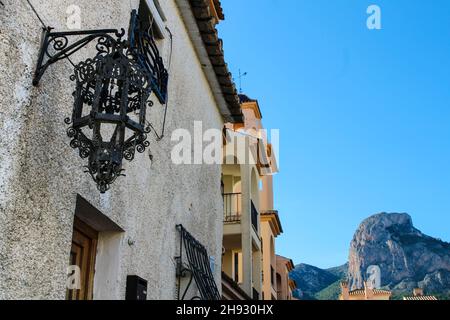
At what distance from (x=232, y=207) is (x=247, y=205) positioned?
0.81 m

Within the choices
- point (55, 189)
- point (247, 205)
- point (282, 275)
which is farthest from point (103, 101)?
point (282, 275)

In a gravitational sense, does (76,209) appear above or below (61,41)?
below

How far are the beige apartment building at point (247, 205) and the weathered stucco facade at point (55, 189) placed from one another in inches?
391

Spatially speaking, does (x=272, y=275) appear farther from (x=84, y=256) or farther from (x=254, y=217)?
Result: (x=84, y=256)

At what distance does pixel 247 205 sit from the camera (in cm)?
1886

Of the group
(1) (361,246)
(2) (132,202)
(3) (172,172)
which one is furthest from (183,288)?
(1) (361,246)

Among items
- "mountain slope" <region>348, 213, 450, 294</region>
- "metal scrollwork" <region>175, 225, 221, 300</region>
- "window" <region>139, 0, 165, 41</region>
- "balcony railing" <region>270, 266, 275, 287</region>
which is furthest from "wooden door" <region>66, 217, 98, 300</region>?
"mountain slope" <region>348, 213, 450, 294</region>

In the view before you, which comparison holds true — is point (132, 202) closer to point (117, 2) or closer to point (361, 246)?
point (117, 2)

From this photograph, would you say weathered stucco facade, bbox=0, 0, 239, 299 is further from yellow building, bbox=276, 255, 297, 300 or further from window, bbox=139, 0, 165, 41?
yellow building, bbox=276, 255, 297, 300

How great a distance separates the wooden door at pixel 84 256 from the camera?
15.8ft

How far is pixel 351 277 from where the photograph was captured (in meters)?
106

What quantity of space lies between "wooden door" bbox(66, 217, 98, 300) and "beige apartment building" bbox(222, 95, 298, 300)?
11.0 meters

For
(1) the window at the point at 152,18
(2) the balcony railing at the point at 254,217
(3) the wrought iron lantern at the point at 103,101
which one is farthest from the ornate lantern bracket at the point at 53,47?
(2) the balcony railing at the point at 254,217
